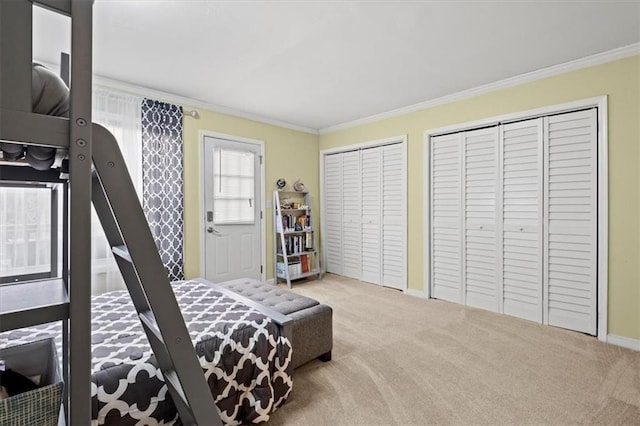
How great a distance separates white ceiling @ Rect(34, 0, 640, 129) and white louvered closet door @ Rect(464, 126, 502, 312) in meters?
0.67

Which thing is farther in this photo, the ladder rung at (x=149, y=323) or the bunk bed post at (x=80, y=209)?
the ladder rung at (x=149, y=323)

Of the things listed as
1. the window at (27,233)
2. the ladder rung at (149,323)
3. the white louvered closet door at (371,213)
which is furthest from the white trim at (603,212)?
the window at (27,233)

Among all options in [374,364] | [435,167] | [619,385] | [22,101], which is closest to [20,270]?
[22,101]

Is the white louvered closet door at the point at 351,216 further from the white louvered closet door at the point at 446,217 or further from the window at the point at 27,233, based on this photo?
the window at the point at 27,233

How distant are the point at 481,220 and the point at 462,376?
188 cm

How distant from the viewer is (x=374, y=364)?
2.29 meters

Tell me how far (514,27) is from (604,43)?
889 millimetres

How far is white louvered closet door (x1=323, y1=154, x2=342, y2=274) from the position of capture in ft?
16.5

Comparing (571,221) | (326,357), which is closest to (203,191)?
(326,357)

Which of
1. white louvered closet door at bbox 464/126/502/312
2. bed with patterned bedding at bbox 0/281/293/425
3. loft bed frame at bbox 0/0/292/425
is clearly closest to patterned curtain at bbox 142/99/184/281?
bed with patterned bedding at bbox 0/281/293/425

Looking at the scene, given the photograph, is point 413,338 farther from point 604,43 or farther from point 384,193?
point 604,43

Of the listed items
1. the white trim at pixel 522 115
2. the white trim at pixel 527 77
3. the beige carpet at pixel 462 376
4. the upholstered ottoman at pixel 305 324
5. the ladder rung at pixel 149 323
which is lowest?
the beige carpet at pixel 462 376

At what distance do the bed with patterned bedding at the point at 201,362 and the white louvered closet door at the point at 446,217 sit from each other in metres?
2.52

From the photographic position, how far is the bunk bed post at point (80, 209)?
27.1 inches
